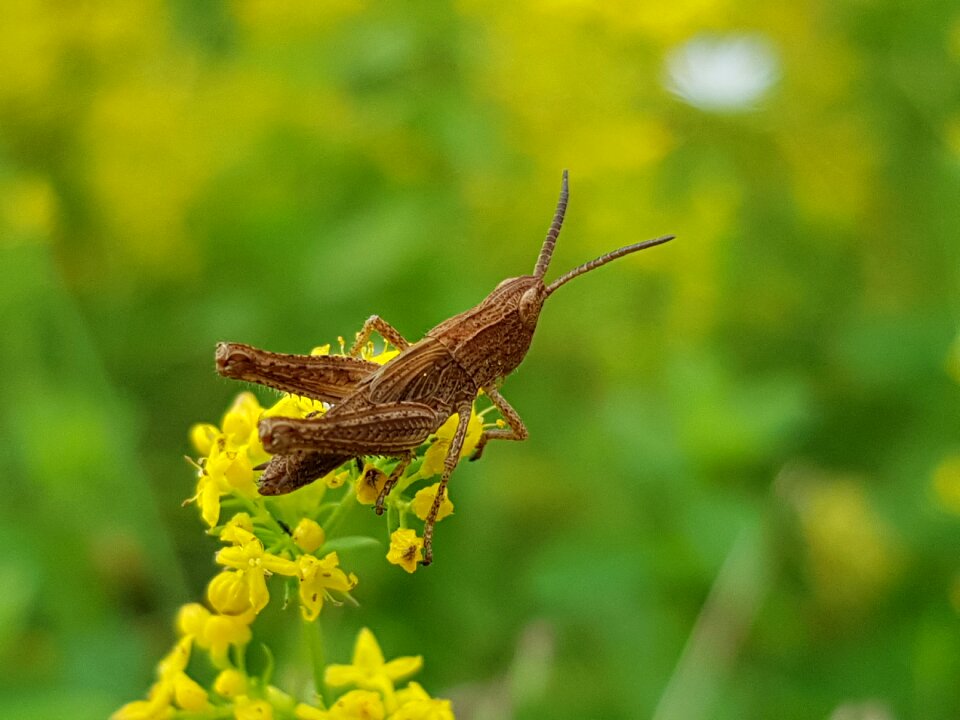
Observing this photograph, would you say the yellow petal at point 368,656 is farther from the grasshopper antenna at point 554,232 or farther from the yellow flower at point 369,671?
the grasshopper antenna at point 554,232

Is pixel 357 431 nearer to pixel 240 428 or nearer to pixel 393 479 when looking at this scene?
pixel 393 479

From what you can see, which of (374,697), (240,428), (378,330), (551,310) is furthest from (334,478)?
(551,310)

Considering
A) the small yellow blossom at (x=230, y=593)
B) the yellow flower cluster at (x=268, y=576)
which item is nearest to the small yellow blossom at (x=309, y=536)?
the yellow flower cluster at (x=268, y=576)

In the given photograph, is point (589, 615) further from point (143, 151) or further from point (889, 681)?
point (143, 151)

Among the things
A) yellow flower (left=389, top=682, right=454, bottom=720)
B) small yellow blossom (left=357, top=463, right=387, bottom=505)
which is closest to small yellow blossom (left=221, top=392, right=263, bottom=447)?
small yellow blossom (left=357, top=463, right=387, bottom=505)

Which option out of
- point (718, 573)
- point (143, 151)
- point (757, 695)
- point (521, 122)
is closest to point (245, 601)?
point (718, 573)

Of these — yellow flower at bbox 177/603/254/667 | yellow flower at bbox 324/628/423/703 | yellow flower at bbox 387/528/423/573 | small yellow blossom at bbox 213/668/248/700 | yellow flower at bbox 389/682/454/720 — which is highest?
yellow flower at bbox 387/528/423/573

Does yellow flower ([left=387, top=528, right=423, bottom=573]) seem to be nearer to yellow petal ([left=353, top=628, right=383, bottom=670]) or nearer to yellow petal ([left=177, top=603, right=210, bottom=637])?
yellow petal ([left=353, top=628, right=383, bottom=670])
